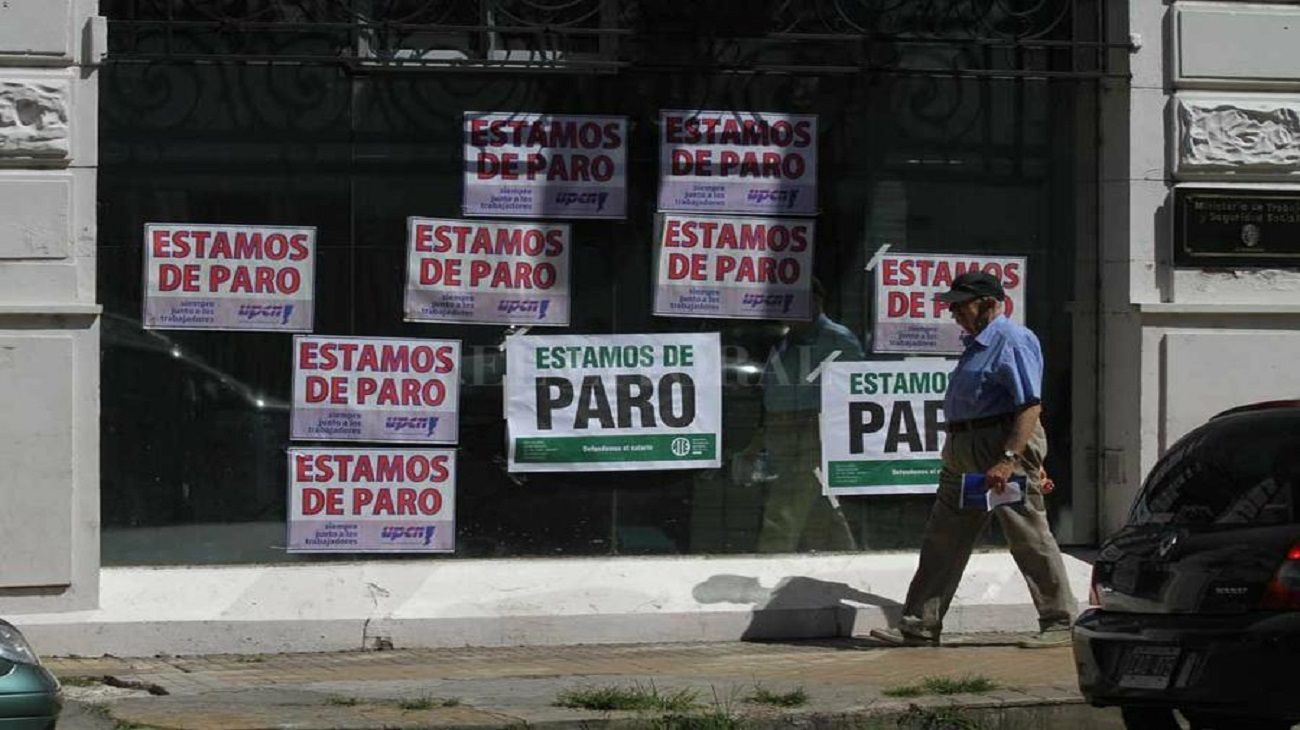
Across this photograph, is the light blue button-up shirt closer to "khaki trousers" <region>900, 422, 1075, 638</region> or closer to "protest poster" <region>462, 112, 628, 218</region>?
"khaki trousers" <region>900, 422, 1075, 638</region>

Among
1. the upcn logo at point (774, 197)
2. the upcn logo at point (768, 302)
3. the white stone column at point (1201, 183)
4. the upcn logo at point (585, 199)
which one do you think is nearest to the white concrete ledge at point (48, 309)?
the upcn logo at point (585, 199)

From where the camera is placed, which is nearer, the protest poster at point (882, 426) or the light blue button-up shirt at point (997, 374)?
the light blue button-up shirt at point (997, 374)

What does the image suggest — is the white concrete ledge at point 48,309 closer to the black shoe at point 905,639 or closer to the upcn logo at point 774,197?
the upcn logo at point 774,197

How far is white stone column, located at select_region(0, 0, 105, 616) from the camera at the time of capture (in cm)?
971

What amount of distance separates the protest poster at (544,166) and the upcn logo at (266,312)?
1112mm

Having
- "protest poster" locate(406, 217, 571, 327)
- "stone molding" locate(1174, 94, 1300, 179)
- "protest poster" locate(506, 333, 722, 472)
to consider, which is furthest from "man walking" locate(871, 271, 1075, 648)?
"protest poster" locate(406, 217, 571, 327)

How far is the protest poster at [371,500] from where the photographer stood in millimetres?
10578

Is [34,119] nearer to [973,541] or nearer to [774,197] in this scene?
[774,197]

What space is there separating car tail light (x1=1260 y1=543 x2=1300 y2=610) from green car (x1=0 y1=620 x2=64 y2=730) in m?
4.21

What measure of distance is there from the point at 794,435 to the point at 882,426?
0.51m

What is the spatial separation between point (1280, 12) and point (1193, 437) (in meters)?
4.19

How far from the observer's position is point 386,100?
1067 centimetres

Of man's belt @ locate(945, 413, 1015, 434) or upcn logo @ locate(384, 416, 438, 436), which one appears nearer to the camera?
man's belt @ locate(945, 413, 1015, 434)

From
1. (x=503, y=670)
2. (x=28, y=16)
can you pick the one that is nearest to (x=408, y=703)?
(x=503, y=670)
